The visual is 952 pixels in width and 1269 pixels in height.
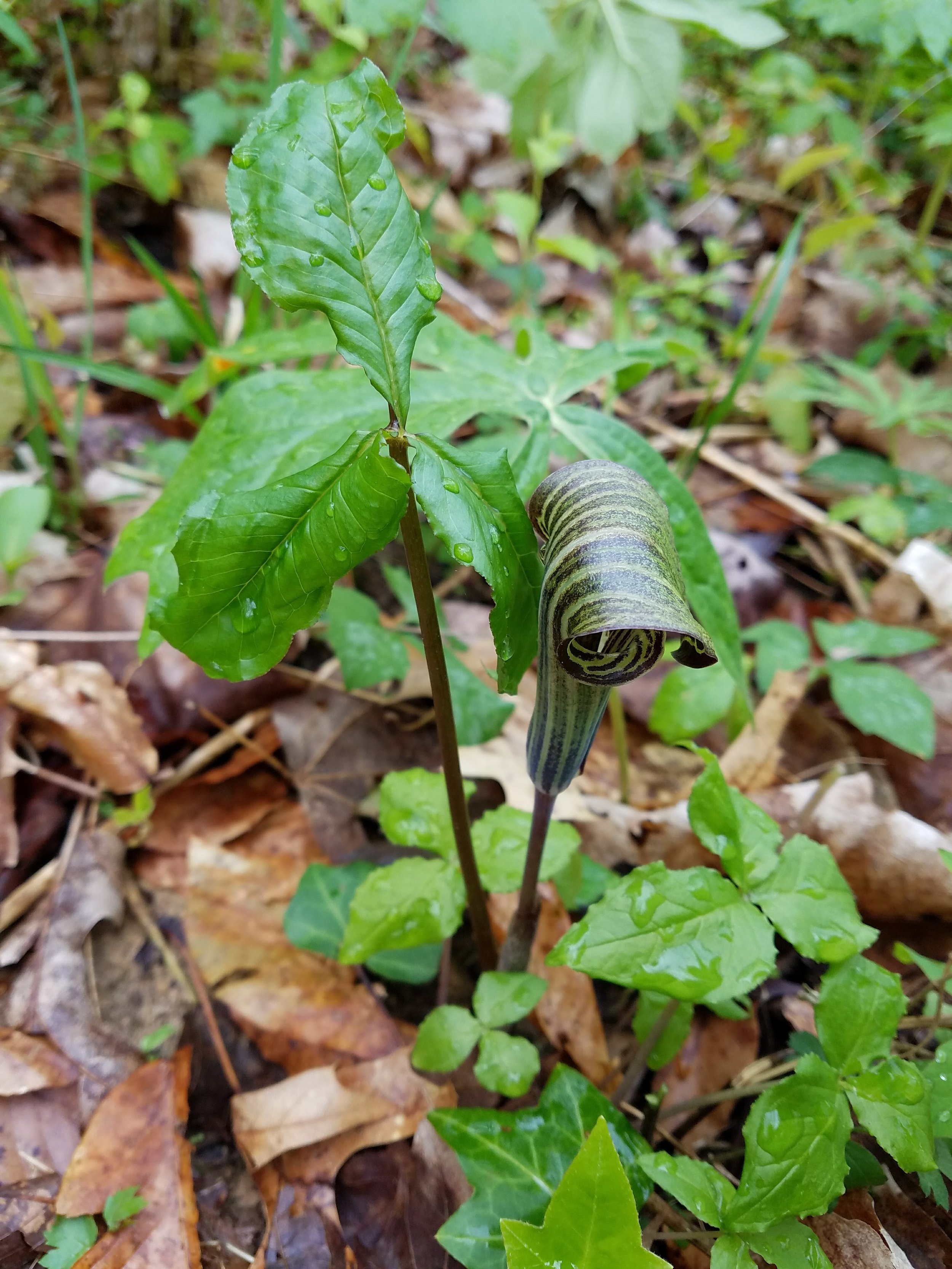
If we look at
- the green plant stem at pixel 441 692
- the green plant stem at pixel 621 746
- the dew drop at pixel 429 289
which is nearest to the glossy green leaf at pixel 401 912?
the green plant stem at pixel 441 692

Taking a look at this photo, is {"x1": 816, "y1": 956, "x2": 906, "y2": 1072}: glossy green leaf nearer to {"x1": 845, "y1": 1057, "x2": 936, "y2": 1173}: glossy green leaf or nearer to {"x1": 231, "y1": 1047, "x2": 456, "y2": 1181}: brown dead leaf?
{"x1": 845, "y1": 1057, "x2": 936, "y2": 1173}: glossy green leaf

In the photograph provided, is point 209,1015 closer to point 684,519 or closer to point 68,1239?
point 68,1239

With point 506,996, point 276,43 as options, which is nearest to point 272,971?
point 506,996

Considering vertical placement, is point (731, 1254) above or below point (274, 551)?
below

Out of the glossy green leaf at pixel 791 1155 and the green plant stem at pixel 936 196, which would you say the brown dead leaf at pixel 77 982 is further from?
the green plant stem at pixel 936 196

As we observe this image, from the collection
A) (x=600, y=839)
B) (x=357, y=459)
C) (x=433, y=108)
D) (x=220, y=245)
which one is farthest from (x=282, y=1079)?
(x=433, y=108)

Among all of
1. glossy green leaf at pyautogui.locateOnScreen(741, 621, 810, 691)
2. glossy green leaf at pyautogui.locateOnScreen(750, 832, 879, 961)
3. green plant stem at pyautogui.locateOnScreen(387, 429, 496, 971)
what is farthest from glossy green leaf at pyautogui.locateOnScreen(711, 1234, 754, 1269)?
glossy green leaf at pyautogui.locateOnScreen(741, 621, 810, 691)
